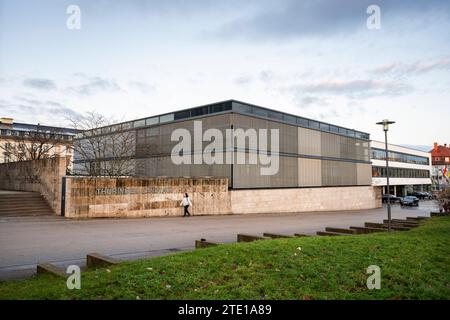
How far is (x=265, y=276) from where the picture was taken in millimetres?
6285

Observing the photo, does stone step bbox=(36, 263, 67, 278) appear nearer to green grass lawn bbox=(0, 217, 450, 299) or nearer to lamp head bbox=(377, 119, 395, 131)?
green grass lawn bbox=(0, 217, 450, 299)

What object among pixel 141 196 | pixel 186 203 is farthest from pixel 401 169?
pixel 141 196

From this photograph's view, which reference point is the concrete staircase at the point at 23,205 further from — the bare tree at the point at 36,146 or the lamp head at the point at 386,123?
the lamp head at the point at 386,123

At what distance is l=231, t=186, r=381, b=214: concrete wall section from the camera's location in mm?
27062

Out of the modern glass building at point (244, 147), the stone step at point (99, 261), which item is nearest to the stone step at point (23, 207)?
the modern glass building at point (244, 147)

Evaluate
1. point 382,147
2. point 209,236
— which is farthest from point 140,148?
point 382,147

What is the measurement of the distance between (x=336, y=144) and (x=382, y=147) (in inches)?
1283

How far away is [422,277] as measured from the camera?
6.70 metres

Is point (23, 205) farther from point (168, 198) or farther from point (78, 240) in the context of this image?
point (78, 240)

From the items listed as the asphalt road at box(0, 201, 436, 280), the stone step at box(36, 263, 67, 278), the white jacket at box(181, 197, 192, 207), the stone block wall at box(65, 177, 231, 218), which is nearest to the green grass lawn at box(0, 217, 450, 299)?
the stone step at box(36, 263, 67, 278)

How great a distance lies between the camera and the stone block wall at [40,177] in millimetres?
19719

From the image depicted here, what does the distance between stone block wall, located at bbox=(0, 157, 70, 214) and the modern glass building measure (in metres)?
3.49

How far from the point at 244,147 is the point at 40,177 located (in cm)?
1474
